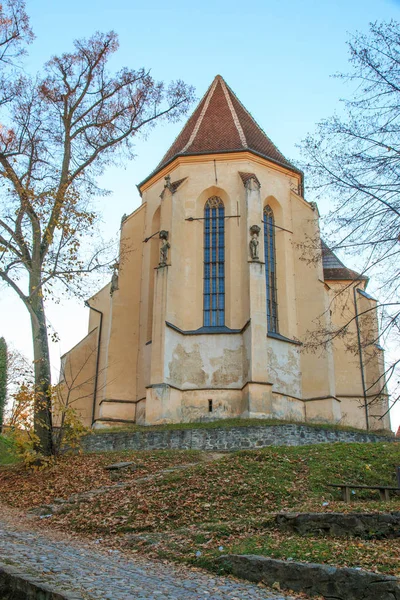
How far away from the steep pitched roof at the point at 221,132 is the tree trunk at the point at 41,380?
38.1 feet

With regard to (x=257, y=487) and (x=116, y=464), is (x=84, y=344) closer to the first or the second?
(x=116, y=464)

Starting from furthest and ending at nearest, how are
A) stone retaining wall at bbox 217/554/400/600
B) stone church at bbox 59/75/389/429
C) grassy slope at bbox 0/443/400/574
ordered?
stone church at bbox 59/75/389/429
grassy slope at bbox 0/443/400/574
stone retaining wall at bbox 217/554/400/600

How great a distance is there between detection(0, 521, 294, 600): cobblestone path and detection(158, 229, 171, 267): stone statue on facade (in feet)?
48.8

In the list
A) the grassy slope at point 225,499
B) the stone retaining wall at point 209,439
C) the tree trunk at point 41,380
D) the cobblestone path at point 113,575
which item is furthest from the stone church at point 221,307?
the cobblestone path at point 113,575

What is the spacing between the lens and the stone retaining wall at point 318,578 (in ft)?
21.0

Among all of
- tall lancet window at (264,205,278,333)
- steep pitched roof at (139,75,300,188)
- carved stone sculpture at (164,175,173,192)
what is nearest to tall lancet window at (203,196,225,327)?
carved stone sculpture at (164,175,173,192)

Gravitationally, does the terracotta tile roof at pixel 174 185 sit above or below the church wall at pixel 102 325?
above

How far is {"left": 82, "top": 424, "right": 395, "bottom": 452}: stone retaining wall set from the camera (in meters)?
18.5

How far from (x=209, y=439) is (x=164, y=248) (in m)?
7.90

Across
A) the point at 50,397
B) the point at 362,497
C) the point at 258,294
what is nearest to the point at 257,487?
the point at 362,497

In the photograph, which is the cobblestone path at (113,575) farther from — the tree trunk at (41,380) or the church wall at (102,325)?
the church wall at (102,325)

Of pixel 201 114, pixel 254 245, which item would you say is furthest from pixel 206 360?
pixel 201 114

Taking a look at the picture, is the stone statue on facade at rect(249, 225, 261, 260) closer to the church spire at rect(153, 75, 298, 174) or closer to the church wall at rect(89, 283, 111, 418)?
the church spire at rect(153, 75, 298, 174)

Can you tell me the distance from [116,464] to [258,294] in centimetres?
943
